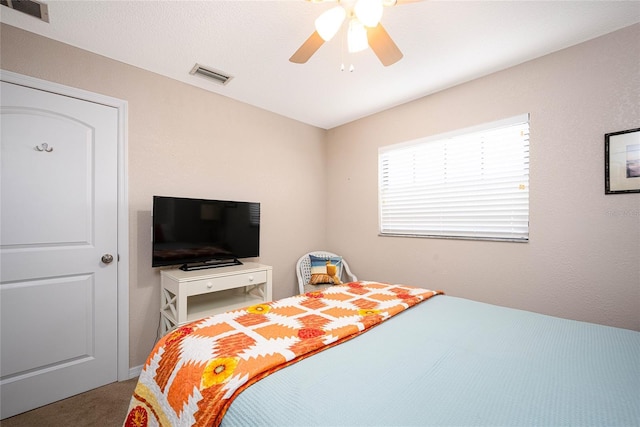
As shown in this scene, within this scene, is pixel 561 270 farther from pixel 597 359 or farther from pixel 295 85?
pixel 295 85

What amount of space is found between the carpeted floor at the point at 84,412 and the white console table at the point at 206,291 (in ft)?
1.72

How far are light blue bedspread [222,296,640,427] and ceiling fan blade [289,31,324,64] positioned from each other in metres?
1.56

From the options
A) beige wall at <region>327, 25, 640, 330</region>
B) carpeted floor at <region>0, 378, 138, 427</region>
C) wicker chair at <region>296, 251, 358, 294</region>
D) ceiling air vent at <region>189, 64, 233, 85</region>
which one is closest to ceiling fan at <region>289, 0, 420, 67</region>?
ceiling air vent at <region>189, 64, 233, 85</region>

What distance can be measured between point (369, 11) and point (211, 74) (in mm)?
1669

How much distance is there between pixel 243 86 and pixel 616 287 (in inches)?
129

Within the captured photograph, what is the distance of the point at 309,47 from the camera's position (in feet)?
5.37

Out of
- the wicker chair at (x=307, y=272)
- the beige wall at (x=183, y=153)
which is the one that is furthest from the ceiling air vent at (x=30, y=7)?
the wicker chair at (x=307, y=272)

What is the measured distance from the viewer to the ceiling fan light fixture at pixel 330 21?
1.35 metres

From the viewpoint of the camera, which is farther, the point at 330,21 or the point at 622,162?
the point at 622,162

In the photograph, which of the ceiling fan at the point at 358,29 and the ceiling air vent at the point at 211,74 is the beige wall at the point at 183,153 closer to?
the ceiling air vent at the point at 211,74

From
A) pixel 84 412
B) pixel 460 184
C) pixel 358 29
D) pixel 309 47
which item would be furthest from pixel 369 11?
pixel 84 412

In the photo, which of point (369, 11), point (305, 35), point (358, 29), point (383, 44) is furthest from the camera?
point (305, 35)

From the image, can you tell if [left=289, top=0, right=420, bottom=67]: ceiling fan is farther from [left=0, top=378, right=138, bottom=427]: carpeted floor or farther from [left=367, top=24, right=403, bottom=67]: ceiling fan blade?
[left=0, top=378, right=138, bottom=427]: carpeted floor

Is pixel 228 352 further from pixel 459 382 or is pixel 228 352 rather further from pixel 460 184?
pixel 460 184
